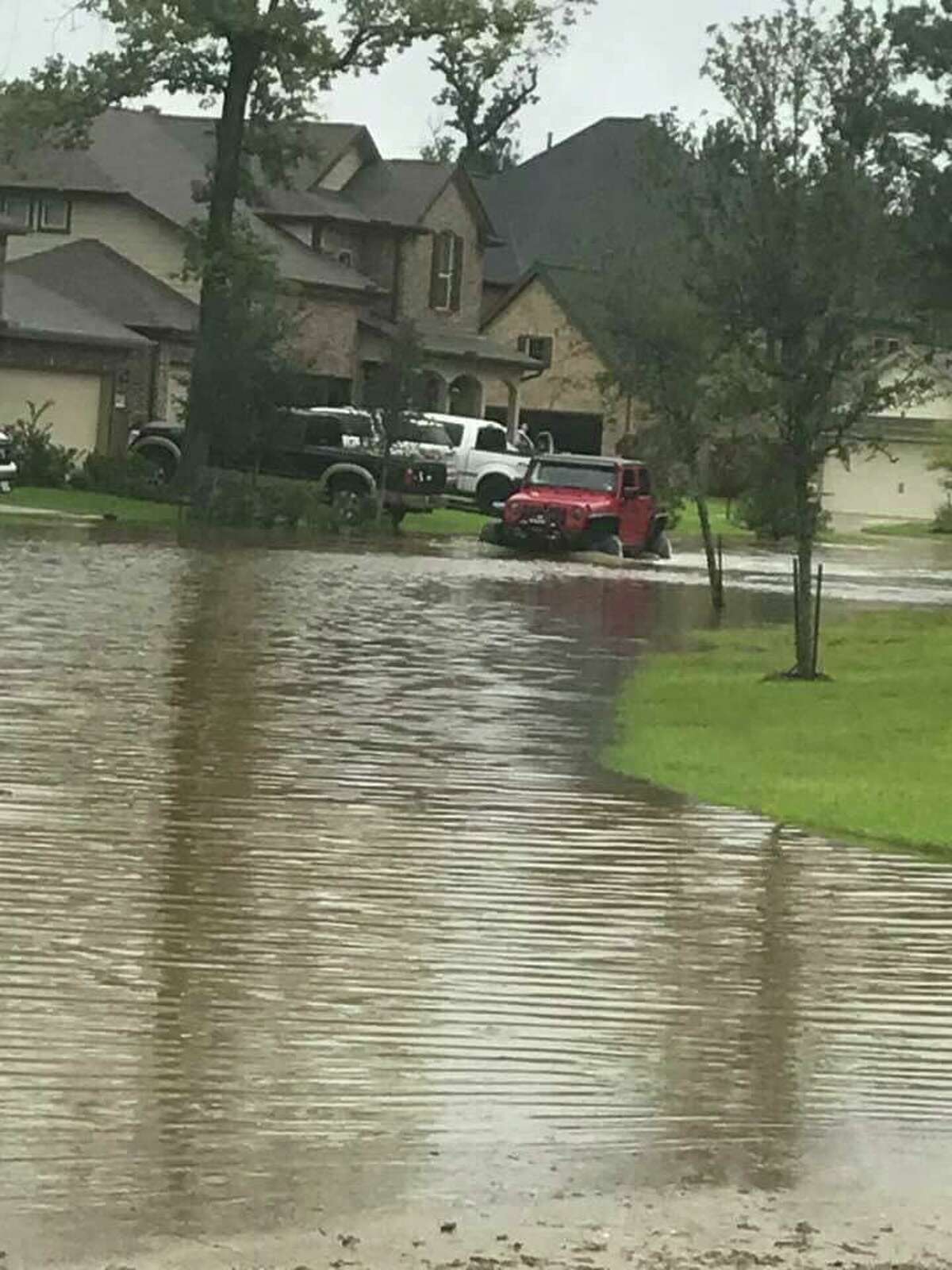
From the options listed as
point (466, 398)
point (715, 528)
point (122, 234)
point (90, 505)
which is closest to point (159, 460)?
point (90, 505)

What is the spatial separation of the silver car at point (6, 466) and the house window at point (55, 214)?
14.7 m

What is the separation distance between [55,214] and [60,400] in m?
7.99

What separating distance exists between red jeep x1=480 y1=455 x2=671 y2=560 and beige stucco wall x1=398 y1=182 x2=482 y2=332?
24168 mm

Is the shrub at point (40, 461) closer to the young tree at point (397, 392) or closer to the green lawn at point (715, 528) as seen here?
the young tree at point (397, 392)

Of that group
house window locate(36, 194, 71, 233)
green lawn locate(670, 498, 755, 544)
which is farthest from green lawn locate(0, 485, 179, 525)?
house window locate(36, 194, 71, 233)

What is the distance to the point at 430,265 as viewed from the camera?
2874 inches

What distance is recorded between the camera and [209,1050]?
29.1ft

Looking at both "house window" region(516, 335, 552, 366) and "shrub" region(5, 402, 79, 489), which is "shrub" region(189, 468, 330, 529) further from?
"house window" region(516, 335, 552, 366)

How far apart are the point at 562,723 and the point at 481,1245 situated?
1299 centimetres

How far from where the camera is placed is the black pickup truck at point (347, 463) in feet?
169

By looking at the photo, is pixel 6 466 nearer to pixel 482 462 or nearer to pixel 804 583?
pixel 482 462

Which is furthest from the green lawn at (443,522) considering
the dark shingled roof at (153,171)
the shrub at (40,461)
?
the dark shingled roof at (153,171)

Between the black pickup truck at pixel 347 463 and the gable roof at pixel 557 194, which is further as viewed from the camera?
the gable roof at pixel 557 194

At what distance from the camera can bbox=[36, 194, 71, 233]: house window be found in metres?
64.1
